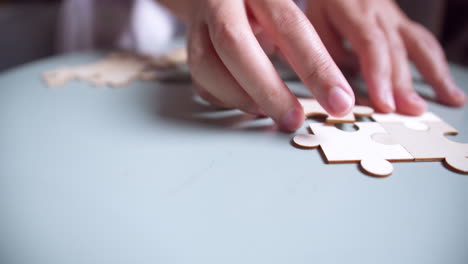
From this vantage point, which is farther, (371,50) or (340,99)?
(371,50)

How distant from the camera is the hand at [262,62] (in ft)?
1.89

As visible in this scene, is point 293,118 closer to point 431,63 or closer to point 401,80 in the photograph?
point 401,80

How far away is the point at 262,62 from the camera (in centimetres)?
59

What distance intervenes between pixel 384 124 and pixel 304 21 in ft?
0.81

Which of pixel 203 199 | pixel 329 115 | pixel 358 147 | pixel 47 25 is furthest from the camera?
pixel 47 25

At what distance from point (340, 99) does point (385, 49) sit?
0.33 metres

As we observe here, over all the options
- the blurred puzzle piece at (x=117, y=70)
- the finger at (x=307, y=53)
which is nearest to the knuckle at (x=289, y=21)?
the finger at (x=307, y=53)

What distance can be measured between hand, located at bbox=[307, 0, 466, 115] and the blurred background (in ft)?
2.93

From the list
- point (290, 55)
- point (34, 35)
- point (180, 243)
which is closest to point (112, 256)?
point (180, 243)

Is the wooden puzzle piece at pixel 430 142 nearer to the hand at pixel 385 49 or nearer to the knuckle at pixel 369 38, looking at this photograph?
the hand at pixel 385 49

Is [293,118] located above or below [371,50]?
below

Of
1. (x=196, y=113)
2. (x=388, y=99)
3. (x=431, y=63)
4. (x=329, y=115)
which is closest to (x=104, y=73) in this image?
(x=196, y=113)

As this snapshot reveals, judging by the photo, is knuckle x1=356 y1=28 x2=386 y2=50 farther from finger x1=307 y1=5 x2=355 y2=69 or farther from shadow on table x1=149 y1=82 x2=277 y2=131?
shadow on table x1=149 y1=82 x2=277 y2=131

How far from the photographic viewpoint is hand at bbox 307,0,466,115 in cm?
73
